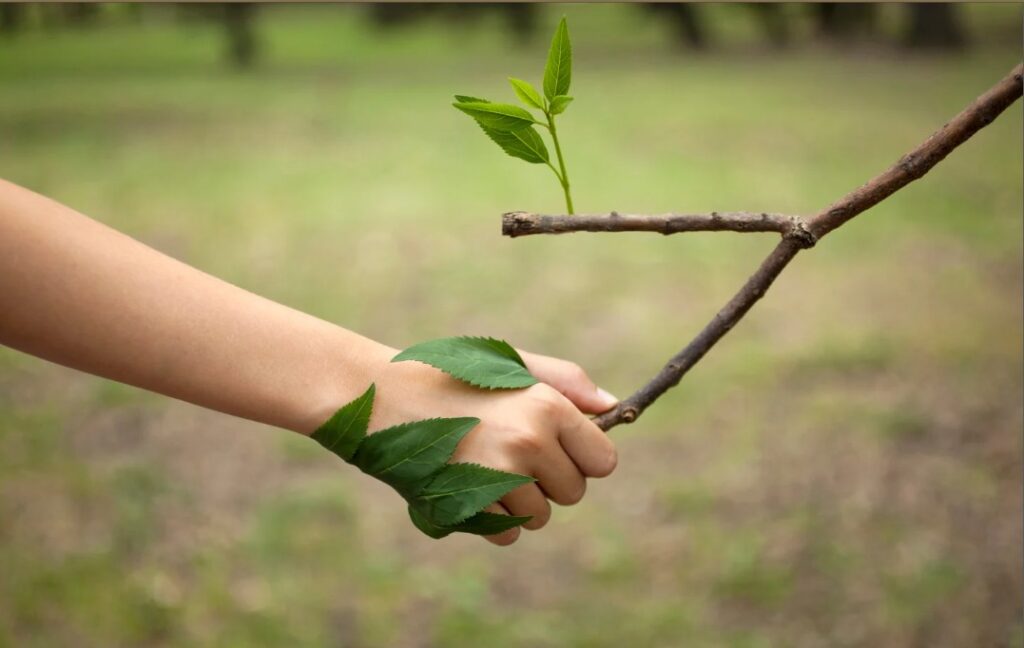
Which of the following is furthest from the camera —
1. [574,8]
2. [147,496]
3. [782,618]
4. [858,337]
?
[574,8]

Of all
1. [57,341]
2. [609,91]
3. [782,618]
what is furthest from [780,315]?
[57,341]

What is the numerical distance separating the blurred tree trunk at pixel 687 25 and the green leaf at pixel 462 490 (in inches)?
69.2

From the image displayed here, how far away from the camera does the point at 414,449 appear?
352 millimetres

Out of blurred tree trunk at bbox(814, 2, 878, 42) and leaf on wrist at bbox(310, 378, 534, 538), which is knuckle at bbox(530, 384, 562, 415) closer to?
leaf on wrist at bbox(310, 378, 534, 538)

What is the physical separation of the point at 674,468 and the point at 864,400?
31cm

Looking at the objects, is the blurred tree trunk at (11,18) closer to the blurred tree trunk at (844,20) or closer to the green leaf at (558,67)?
the blurred tree trunk at (844,20)

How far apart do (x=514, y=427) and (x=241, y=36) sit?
186 centimetres

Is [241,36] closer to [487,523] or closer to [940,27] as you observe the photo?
[940,27]

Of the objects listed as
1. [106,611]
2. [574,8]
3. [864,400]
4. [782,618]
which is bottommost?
[106,611]

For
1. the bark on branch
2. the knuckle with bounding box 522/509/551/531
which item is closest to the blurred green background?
the knuckle with bounding box 522/509/551/531

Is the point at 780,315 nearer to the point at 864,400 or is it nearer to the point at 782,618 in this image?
the point at 864,400

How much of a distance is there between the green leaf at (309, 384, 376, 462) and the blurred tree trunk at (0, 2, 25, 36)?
175 centimetres

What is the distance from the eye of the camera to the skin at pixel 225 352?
14.5 inches

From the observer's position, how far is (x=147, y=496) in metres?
1.20
